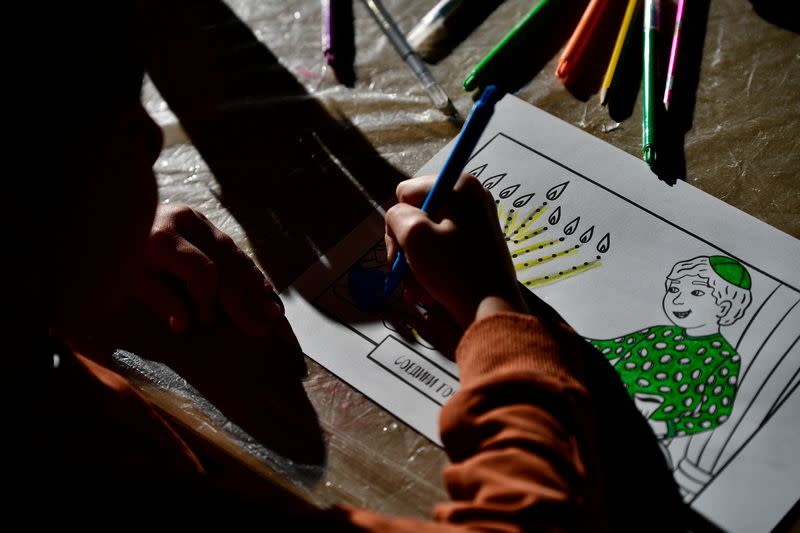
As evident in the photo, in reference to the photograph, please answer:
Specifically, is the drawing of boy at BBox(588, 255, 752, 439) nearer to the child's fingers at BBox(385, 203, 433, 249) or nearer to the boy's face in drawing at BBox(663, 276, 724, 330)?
the boy's face in drawing at BBox(663, 276, 724, 330)

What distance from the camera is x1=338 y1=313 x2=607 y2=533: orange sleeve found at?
44cm

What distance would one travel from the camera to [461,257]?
534 mm

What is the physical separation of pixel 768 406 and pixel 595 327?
0.41 ft

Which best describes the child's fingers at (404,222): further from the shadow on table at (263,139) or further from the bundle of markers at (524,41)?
the bundle of markers at (524,41)

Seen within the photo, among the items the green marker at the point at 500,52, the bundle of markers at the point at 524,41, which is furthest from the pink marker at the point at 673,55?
the green marker at the point at 500,52

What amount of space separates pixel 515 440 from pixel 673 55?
16.8 inches

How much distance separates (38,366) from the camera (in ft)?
1.59

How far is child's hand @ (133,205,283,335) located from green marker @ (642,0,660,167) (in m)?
0.34

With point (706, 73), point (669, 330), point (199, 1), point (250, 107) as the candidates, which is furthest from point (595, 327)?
point (199, 1)

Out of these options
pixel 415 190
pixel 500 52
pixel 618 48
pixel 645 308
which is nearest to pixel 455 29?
pixel 500 52

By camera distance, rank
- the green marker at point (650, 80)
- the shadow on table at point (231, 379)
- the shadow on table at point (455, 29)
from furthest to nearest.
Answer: the shadow on table at point (455, 29) → the green marker at point (650, 80) → the shadow on table at point (231, 379)

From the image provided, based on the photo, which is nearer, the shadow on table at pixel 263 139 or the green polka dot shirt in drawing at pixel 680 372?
the green polka dot shirt in drawing at pixel 680 372

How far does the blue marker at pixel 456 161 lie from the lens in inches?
21.0

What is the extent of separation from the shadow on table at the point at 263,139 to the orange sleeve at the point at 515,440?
20cm
